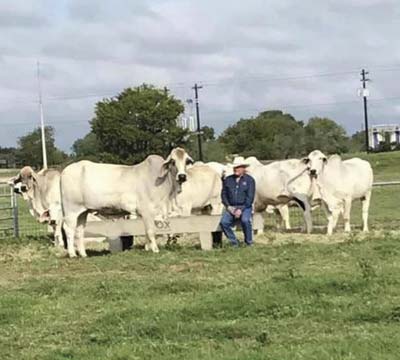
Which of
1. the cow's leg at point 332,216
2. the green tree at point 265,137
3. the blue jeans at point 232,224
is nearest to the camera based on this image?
the blue jeans at point 232,224

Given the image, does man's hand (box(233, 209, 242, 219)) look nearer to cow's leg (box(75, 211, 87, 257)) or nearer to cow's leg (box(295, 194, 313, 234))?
cow's leg (box(75, 211, 87, 257))

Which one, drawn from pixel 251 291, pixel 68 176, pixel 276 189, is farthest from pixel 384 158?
pixel 251 291

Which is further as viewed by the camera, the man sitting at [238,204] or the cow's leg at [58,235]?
the cow's leg at [58,235]

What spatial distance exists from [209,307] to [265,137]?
80.7 m

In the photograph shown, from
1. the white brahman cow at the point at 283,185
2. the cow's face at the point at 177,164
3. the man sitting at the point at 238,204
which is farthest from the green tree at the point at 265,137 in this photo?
the cow's face at the point at 177,164

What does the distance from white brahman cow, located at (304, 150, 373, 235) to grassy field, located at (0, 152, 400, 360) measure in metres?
4.10

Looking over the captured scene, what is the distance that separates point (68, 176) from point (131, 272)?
11.9 ft

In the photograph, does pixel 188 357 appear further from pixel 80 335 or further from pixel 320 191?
pixel 320 191

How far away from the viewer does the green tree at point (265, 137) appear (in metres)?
79.1

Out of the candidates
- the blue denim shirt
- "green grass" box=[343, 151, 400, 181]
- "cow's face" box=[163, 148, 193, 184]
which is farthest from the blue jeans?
"green grass" box=[343, 151, 400, 181]

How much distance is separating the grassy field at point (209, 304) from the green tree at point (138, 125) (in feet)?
179

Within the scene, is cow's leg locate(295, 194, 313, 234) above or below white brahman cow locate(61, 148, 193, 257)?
below

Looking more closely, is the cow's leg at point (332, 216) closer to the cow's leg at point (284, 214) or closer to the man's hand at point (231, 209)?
the cow's leg at point (284, 214)

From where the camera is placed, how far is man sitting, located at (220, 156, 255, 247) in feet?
52.3
